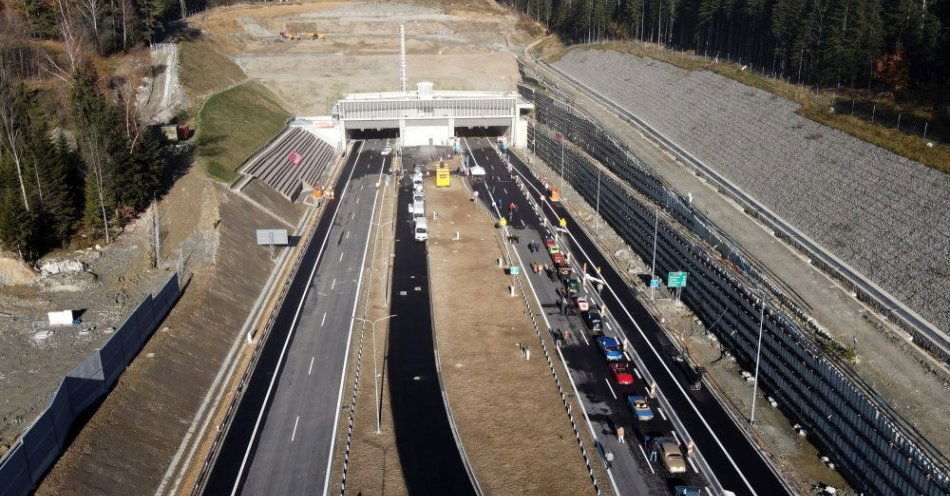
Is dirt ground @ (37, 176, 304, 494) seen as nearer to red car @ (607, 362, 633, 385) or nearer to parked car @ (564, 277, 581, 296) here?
parked car @ (564, 277, 581, 296)

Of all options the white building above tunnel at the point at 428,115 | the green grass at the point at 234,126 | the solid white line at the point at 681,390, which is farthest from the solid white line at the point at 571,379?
the white building above tunnel at the point at 428,115

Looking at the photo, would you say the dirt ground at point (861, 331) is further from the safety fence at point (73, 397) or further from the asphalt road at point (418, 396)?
the safety fence at point (73, 397)

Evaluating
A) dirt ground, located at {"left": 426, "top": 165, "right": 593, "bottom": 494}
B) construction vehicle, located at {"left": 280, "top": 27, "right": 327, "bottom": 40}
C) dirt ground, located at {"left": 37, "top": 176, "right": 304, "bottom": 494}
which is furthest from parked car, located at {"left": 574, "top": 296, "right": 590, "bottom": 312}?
construction vehicle, located at {"left": 280, "top": 27, "right": 327, "bottom": 40}

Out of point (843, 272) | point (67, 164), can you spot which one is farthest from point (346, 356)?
point (843, 272)

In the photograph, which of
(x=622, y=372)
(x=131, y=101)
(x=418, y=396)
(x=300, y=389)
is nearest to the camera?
(x=418, y=396)

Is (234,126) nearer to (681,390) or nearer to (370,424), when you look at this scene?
(370,424)

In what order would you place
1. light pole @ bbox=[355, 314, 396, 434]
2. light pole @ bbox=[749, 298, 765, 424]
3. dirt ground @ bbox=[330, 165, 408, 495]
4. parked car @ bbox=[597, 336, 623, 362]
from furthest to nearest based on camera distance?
1. parked car @ bbox=[597, 336, 623, 362]
2. light pole @ bbox=[355, 314, 396, 434]
3. light pole @ bbox=[749, 298, 765, 424]
4. dirt ground @ bbox=[330, 165, 408, 495]
